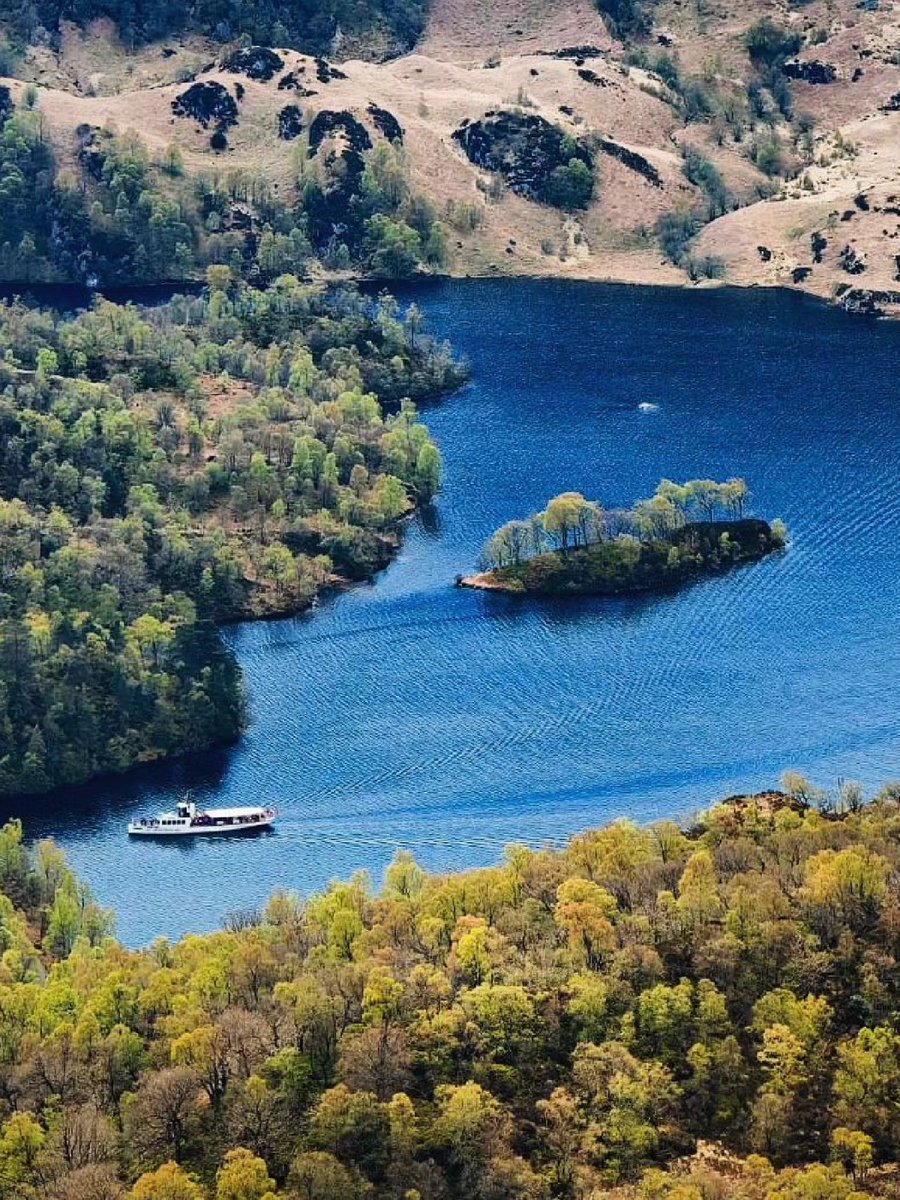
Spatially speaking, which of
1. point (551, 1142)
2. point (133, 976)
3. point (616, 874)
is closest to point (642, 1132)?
point (551, 1142)

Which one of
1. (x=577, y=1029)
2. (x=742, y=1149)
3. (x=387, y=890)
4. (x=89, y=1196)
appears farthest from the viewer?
(x=387, y=890)

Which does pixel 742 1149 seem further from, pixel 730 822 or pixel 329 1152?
pixel 730 822

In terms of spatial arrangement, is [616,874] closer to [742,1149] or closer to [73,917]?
[742,1149]

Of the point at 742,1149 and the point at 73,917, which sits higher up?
the point at 73,917

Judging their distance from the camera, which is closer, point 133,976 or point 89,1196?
point 89,1196

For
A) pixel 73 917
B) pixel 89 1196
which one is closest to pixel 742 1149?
pixel 89 1196

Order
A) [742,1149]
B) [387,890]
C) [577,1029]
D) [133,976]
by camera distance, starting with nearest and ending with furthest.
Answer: [742,1149], [577,1029], [133,976], [387,890]

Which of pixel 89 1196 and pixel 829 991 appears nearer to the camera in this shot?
pixel 89 1196
